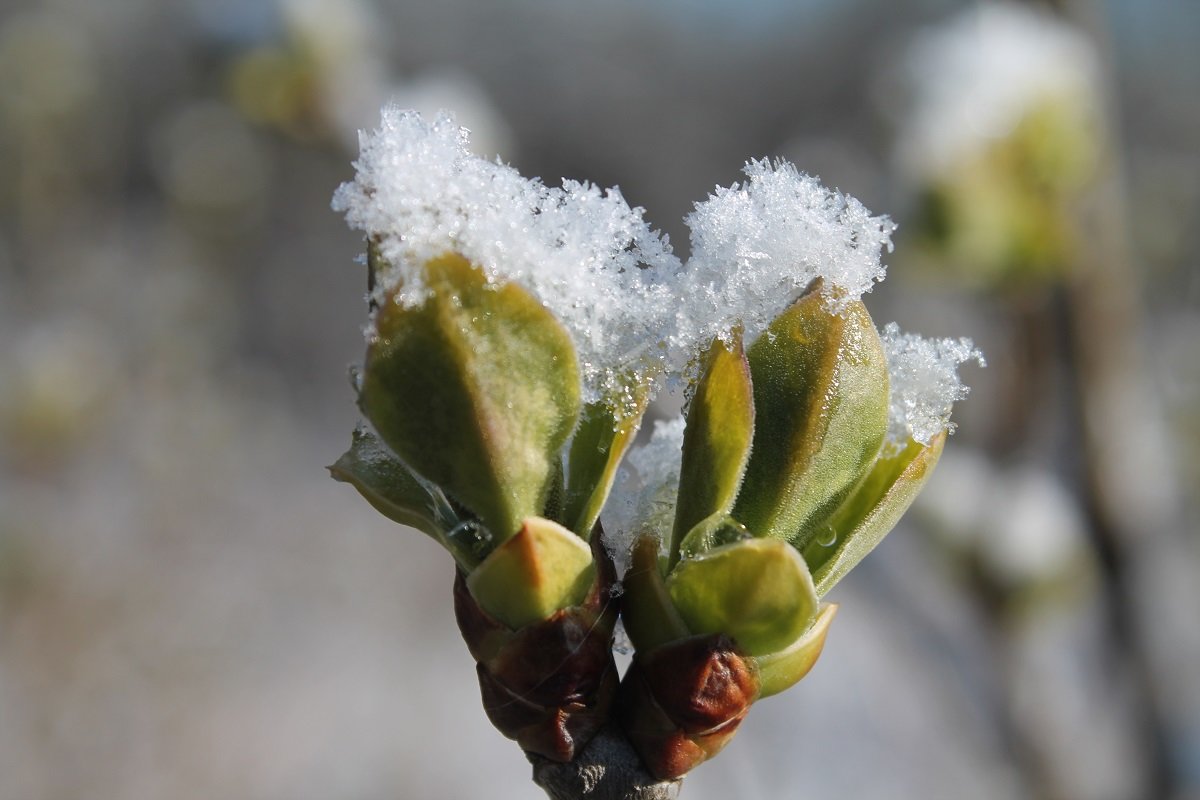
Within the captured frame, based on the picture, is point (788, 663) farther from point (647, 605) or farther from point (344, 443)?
point (344, 443)

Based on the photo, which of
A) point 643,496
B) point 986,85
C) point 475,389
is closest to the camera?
point 475,389

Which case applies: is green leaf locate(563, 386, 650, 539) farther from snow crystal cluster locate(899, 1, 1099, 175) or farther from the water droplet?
snow crystal cluster locate(899, 1, 1099, 175)

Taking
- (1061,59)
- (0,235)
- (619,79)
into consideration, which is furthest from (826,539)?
(619,79)

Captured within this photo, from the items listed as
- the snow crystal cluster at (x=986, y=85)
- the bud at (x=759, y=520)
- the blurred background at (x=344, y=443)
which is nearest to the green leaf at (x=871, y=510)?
the bud at (x=759, y=520)

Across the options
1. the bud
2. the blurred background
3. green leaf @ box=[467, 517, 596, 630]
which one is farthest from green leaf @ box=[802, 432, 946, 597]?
the blurred background

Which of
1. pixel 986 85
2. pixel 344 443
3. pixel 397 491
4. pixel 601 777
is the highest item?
pixel 344 443

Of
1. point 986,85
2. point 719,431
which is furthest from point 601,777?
point 986,85

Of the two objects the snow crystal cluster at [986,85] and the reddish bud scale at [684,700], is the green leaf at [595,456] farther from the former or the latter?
the snow crystal cluster at [986,85]
